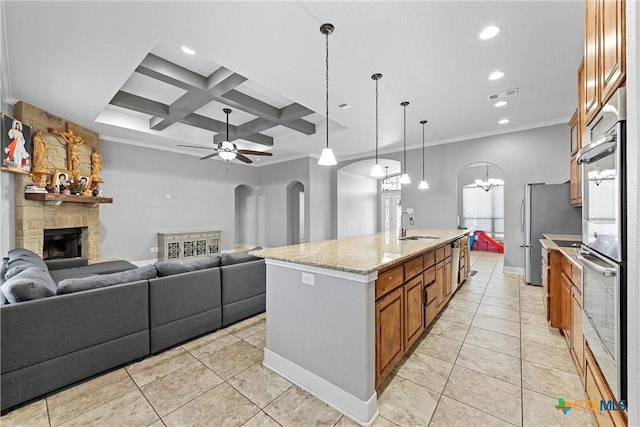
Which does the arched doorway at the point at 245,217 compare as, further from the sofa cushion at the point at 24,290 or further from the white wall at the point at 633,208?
the white wall at the point at 633,208

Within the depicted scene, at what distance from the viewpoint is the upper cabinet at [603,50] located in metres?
1.18

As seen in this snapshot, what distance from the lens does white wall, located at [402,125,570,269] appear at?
4988 mm

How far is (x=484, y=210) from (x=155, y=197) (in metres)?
10.4

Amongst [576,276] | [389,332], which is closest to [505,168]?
[576,276]

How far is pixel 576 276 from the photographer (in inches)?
76.7

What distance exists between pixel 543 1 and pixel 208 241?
7222 millimetres

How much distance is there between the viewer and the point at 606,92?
1.38m

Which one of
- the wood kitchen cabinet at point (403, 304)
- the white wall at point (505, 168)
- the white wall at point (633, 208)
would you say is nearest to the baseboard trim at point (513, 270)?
the white wall at point (505, 168)

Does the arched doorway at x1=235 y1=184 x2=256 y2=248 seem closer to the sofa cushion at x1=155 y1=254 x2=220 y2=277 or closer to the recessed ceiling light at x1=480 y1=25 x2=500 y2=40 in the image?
the sofa cushion at x1=155 y1=254 x2=220 y2=277

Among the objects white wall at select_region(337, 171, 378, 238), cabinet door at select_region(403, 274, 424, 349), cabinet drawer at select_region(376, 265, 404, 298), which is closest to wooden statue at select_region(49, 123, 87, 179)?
cabinet drawer at select_region(376, 265, 404, 298)

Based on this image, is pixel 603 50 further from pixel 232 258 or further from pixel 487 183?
pixel 487 183

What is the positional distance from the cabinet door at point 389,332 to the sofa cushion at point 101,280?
2054mm

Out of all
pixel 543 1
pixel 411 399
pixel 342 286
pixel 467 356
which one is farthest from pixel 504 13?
pixel 411 399

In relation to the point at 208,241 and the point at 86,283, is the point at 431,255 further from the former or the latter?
the point at 208,241
